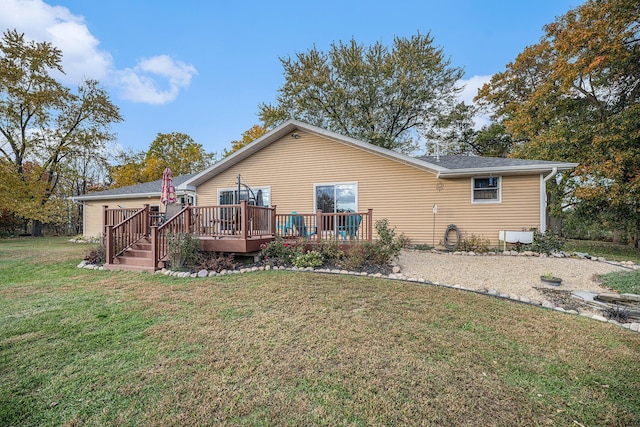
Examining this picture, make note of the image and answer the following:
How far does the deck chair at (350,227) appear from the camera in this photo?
275 inches

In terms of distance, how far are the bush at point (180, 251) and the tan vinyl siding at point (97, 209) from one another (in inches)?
434

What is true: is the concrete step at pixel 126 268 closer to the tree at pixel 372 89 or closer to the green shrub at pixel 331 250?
the green shrub at pixel 331 250

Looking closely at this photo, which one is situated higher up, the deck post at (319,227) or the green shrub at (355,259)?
the deck post at (319,227)

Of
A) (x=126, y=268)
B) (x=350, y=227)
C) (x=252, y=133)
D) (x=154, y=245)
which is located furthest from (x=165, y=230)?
(x=252, y=133)

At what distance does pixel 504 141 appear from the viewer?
1859 cm

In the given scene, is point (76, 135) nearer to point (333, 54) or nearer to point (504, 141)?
point (333, 54)

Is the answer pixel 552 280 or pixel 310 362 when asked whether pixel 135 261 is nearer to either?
pixel 310 362

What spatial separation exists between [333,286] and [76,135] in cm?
2486

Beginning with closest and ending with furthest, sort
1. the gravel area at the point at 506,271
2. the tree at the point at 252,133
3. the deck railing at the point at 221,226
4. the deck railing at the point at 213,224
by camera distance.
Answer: the gravel area at the point at 506,271 → the deck railing at the point at 213,224 → the deck railing at the point at 221,226 → the tree at the point at 252,133

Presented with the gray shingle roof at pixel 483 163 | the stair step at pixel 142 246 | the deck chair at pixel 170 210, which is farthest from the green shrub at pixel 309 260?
the gray shingle roof at pixel 483 163

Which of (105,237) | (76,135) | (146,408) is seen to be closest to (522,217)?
(146,408)

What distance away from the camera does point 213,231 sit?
7.11 meters

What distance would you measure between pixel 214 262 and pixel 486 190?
29.3 feet

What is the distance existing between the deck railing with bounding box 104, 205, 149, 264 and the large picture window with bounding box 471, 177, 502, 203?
10.4 meters
